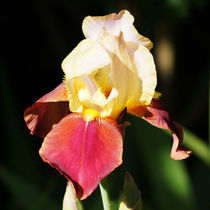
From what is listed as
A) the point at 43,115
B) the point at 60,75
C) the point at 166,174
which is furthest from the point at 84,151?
the point at 60,75

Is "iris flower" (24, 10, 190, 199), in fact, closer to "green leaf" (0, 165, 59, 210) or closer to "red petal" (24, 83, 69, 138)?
"red petal" (24, 83, 69, 138)

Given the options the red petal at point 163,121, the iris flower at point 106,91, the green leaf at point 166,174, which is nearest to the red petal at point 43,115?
the iris flower at point 106,91

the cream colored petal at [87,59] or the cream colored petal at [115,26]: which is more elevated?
the cream colored petal at [115,26]

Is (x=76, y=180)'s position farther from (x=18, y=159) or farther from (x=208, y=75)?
(x=208, y=75)

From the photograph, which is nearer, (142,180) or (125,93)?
(125,93)

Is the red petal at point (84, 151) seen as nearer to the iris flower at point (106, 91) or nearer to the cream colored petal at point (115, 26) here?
the iris flower at point (106, 91)

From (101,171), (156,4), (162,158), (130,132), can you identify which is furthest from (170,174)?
(101,171)
